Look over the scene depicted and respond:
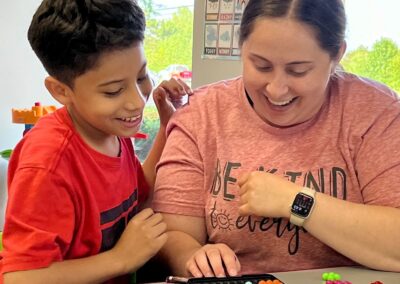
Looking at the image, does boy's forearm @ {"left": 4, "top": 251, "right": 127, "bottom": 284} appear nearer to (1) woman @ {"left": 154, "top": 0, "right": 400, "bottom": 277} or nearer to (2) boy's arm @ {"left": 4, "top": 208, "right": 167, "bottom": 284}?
(2) boy's arm @ {"left": 4, "top": 208, "right": 167, "bottom": 284}

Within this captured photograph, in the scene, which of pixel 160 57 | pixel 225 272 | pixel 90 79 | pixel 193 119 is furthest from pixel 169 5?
pixel 225 272

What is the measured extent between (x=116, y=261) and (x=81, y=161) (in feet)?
0.61

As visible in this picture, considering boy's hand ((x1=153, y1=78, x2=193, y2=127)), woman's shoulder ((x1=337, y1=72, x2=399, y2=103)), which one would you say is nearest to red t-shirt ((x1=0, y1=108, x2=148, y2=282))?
boy's hand ((x1=153, y1=78, x2=193, y2=127))

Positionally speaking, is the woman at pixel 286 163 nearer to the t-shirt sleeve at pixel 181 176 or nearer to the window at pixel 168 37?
the t-shirt sleeve at pixel 181 176

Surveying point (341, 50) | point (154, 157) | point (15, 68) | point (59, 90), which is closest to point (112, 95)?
point (59, 90)

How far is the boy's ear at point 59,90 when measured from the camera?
93 centimetres

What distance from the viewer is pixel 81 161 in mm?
893

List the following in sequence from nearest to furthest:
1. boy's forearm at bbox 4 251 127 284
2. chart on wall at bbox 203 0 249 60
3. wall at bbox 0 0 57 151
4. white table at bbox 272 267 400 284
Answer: boy's forearm at bbox 4 251 127 284 → white table at bbox 272 267 400 284 → chart on wall at bbox 203 0 249 60 → wall at bbox 0 0 57 151

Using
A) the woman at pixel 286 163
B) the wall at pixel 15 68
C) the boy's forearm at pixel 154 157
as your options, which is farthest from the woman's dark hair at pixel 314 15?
the wall at pixel 15 68

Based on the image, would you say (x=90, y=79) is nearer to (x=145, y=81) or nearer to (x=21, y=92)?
(x=145, y=81)

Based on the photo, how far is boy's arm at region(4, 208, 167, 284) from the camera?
0.79m

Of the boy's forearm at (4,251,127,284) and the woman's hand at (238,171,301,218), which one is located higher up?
the woman's hand at (238,171,301,218)

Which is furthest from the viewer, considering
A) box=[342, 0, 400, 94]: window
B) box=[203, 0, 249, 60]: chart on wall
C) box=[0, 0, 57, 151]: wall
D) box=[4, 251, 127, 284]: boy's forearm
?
box=[0, 0, 57, 151]: wall

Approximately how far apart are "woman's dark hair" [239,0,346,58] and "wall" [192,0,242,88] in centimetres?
93
